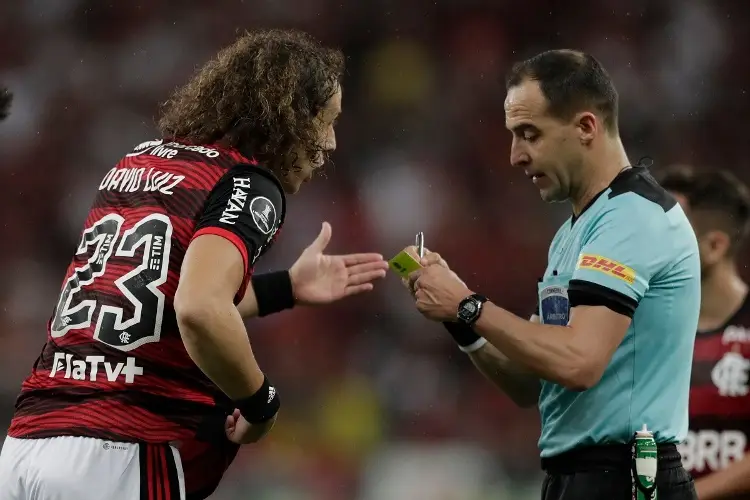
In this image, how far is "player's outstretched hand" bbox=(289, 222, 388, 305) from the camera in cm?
342

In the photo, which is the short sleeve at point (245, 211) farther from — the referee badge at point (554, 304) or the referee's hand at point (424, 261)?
the referee badge at point (554, 304)

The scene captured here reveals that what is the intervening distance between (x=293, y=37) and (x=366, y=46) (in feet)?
17.7

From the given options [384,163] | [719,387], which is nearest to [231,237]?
[719,387]

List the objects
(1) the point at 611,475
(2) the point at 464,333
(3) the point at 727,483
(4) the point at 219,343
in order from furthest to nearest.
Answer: (3) the point at 727,483, (2) the point at 464,333, (1) the point at 611,475, (4) the point at 219,343

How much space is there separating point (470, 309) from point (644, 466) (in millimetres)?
616

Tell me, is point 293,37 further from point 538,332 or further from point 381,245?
point 381,245

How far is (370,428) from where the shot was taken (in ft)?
22.5

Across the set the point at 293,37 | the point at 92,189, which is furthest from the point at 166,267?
the point at 92,189

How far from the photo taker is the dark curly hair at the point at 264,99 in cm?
278

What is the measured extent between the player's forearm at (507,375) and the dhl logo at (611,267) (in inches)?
25.0

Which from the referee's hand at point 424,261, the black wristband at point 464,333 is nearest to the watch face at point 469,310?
the referee's hand at point 424,261

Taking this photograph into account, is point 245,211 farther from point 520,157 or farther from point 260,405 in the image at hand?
point 520,157

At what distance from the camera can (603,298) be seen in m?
2.67

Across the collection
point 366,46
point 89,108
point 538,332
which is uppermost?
point 366,46
